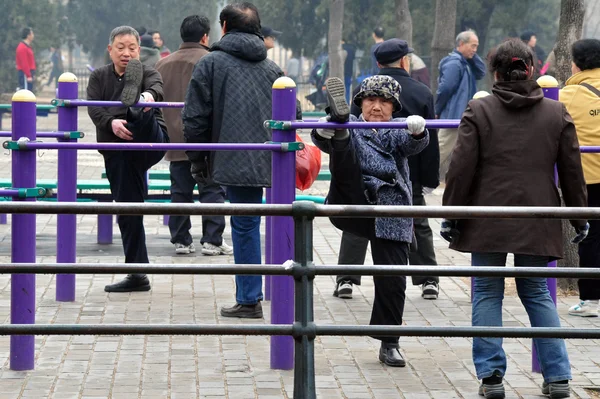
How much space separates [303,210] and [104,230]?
5.74 m

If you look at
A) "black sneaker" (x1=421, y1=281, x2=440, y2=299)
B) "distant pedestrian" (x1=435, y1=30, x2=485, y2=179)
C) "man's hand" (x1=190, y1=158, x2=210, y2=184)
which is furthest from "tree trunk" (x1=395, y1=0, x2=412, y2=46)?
"man's hand" (x1=190, y1=158, x2=210, y2=184)

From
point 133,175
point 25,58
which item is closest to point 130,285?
point 133,175

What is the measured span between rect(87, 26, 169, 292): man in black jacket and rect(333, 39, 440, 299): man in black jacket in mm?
1380

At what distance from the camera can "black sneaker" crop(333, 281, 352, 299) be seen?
8.25 metres

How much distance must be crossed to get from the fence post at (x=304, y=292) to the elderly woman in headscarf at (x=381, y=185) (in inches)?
57.1

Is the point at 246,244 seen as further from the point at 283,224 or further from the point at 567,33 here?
the point at 567,33

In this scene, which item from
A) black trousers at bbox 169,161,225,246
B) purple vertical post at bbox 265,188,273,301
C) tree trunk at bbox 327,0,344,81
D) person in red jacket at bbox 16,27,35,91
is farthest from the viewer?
tree trunk at bbox 327,0,344,81

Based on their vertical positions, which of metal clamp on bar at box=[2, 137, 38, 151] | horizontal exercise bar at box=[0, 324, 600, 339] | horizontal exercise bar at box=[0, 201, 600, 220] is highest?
metal clamp on bar at box=[2, 137, 38, 151]

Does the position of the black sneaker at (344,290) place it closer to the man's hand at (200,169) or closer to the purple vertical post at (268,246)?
the purple vertical post at (268,246)

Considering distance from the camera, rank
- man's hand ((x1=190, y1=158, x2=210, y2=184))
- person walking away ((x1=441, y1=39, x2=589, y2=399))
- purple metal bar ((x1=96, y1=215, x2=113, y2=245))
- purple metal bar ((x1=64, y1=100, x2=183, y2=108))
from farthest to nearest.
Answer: purple metal bar ((x1=96, y1=215, x2=113, y2=245))
purple metal bar ((x1=64, y1=100, x2=183, y2=108))
man's hand ((x1=190, y1=158, x2=210, y2=184))
person walking away ((x1=441, y1=39, x2=589, y2=399))

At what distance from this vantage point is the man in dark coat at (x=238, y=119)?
24.4ft

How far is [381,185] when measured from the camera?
646 centimetres

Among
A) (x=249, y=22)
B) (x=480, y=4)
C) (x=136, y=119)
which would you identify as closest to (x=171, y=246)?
(x=136, y=119)

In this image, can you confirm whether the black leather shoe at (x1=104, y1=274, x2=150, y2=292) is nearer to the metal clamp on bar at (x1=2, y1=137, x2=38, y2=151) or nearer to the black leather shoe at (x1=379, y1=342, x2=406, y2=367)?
the metal clamp on bar at (x1=2, y1=137, x2=38, y2=151)
